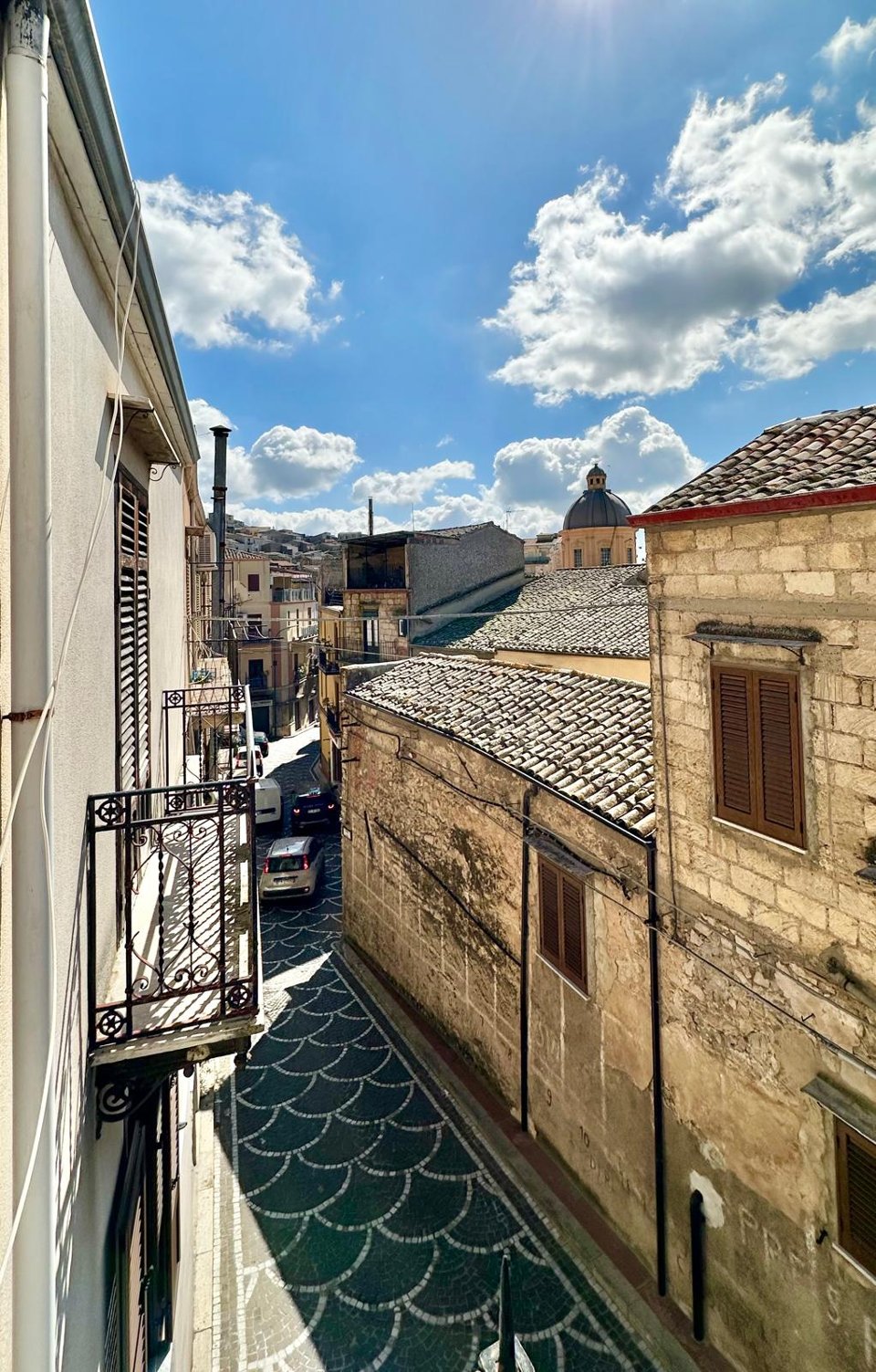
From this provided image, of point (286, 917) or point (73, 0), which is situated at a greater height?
point (73, 0)

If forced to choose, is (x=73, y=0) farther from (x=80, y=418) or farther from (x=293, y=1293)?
(x=293, y=1293)

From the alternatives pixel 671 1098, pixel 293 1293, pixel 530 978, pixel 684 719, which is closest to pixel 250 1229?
pixel 293 1293

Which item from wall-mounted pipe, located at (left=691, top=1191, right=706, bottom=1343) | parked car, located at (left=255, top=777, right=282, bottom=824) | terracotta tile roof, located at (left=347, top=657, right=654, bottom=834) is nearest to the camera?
wall-mounted pipe, located at (left=691, top=1191, right=706, bottom=1343)

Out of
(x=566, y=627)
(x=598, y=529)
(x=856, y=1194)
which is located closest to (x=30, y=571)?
(x=856, y=1194)

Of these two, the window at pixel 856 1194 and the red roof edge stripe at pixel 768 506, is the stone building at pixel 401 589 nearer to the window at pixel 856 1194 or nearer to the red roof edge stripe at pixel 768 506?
the red roof edge stripe at pixel 768 506

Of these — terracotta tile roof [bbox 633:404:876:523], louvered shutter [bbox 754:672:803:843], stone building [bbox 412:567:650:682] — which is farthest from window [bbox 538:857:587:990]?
stone building [bbox 412:567:650:682]

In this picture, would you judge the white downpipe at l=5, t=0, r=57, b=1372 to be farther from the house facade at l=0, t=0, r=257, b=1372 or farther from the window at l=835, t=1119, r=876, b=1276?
the window at l=835, t=1119, r=876, b=1276

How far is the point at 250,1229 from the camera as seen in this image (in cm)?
845

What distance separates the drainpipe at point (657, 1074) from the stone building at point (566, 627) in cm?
1108

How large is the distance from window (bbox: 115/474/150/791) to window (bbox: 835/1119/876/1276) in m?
6.13

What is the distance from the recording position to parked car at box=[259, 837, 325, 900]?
1748 cm

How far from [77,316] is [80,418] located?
501mm

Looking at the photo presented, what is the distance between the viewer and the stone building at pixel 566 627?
19156 millimetres

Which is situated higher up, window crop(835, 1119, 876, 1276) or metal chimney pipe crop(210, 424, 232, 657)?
metal chimney pipe crop(210, 424, 232, 657)
